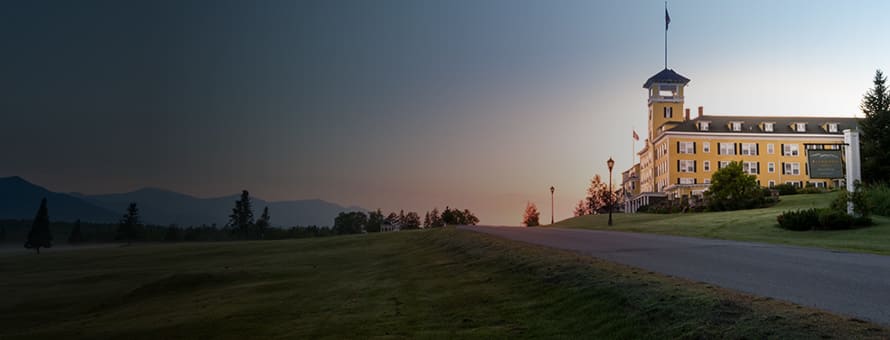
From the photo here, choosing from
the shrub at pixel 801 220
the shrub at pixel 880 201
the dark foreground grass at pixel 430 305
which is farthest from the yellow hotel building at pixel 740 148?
the dark foreground grass at pixel 430 305

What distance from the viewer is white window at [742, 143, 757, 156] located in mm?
88062

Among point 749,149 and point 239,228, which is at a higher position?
point 749,149

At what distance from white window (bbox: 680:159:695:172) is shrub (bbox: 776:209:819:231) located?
60901mm

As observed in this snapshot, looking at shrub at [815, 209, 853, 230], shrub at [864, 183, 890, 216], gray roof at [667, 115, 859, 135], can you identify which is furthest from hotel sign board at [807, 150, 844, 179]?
gray roof at [667, 115, 859, 135]

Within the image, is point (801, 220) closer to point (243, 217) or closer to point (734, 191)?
point (734, 191)

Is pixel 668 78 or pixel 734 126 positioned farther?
pixel 668 78

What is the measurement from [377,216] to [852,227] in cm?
13351

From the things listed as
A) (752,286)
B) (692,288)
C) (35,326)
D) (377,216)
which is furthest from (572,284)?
(377,216)

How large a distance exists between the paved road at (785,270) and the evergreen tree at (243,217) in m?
116

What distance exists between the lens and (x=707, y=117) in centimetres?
9256

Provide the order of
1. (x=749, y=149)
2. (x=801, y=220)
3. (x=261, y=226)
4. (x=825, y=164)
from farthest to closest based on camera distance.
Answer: (x=261, y=226), (x=749, y=149), (x=825, y=164), (x=801, y=220)

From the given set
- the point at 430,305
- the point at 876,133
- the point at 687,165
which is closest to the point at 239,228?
the point at 687,165

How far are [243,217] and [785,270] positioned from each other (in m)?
A: 125

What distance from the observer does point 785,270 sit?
12.1 metres
